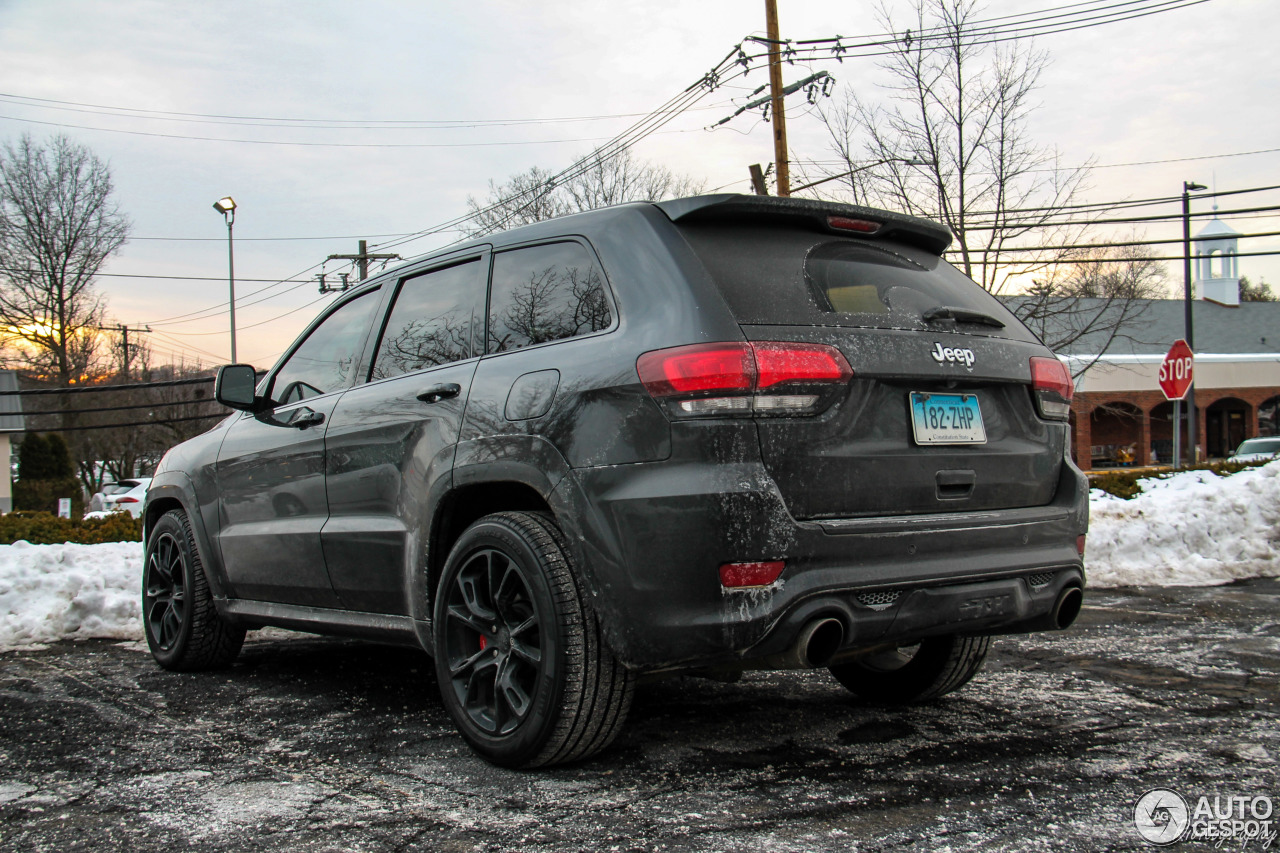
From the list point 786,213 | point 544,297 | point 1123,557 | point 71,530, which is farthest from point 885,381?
point 71,530

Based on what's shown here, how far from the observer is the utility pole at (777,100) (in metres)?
18.5

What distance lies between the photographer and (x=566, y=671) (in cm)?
301

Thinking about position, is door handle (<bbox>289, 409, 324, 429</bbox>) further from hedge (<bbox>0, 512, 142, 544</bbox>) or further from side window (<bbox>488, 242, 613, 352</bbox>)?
hedge (<bbox>0, 512, 142, 544</bbox>)

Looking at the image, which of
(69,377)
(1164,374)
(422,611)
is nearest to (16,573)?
(422,611)

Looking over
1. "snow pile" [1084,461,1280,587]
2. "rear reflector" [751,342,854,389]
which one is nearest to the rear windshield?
"rear reflector" [751,342,854,389]

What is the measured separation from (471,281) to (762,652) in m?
1.87

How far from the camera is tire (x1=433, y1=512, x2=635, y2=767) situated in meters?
3.02

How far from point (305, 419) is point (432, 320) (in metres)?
0.85

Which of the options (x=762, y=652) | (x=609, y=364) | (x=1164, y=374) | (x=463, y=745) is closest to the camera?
(x=762, y=652)

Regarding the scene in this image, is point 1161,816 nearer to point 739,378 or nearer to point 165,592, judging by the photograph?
point 739,378

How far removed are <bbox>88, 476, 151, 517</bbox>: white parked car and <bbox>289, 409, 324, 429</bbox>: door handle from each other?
78.1 feet

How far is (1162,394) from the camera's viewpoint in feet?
138

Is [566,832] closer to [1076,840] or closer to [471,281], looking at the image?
[1076,840]

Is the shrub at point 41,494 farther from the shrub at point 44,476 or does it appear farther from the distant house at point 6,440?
the distant house at point 6,440
